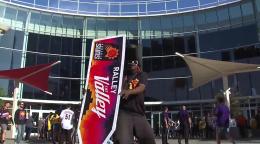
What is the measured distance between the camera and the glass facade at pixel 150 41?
34.0 metres

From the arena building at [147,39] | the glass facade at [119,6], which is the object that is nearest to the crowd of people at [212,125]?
the arena building at [147,39]

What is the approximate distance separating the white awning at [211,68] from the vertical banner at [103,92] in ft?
41.2

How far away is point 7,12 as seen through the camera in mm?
35062

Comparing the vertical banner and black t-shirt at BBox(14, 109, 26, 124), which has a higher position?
the vertical banner

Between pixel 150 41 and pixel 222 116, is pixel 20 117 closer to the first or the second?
pixel 222 116

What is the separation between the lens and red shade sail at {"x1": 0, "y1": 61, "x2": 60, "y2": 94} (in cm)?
1839

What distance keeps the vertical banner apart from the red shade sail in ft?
45.7

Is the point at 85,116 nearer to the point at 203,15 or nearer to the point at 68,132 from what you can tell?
the point at 68,132

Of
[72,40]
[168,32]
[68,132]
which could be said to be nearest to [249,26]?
[168,32]

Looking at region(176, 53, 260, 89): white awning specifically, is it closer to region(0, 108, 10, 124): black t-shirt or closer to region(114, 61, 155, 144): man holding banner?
region(0, 108, 10, 124): black t-shirt

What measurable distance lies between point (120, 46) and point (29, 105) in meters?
31.3

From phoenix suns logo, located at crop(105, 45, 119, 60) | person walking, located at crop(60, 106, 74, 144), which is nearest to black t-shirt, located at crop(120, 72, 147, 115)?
phoenix suns logo, located at crop(105, 45, 119, 60)

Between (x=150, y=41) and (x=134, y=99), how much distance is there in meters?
33.6

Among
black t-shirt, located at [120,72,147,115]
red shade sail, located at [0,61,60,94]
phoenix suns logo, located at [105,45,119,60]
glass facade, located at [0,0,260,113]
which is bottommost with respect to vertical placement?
black t-shirt, located at [120,72,147,115]
